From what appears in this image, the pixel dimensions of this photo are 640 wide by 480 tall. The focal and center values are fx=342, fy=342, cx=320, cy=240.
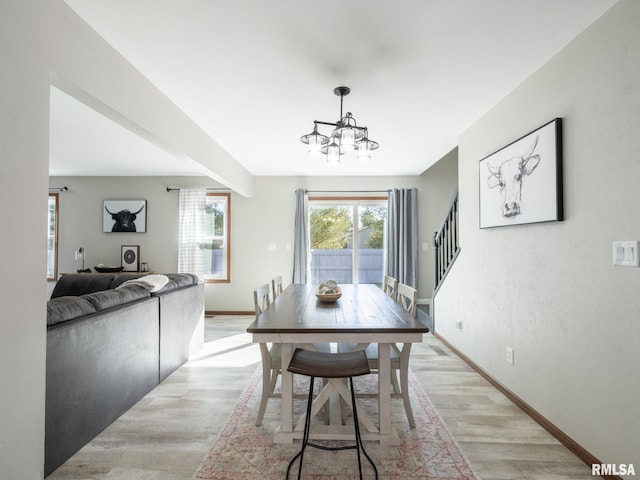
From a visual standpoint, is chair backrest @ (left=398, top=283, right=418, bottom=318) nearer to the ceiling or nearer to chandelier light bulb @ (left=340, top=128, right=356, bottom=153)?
chandelier light bulb @ (left=340, top=128, right=356, bottom=153)

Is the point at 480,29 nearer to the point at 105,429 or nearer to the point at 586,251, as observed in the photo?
the point at 586,251

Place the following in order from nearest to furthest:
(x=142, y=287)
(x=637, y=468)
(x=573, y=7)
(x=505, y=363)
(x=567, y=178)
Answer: (x=637, y=468) → (x=573, y=7) → (x=567, y=178) → (x=505, y=363) → (x=142, y=287)

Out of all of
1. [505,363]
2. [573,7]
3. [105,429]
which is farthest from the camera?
[505,363]

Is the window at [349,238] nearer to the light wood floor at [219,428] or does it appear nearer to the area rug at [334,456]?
the light wood floor at [219,428]

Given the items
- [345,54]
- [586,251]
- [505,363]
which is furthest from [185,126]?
[505,363]

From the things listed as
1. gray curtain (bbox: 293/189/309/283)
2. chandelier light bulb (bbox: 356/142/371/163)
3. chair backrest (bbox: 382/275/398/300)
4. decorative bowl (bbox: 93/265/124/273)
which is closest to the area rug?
chair backrest (bbox: 382/275/398/300)

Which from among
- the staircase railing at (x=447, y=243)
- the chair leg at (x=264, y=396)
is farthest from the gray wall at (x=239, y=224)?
the chair leg at (x=264, y=396)

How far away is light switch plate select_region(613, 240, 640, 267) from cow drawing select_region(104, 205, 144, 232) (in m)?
6.24

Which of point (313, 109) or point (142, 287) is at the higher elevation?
point (313, 109)

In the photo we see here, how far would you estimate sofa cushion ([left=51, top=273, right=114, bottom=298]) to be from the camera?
14.3ft

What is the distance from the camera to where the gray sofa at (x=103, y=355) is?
187 centimetres

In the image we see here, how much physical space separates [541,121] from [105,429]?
142 inches

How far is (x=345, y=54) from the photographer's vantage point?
2.17m

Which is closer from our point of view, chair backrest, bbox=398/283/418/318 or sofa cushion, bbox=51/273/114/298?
chair backrest, bbox=398/283/418/318
